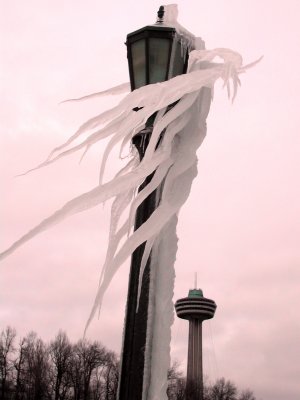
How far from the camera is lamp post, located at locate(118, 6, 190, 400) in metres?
2.61

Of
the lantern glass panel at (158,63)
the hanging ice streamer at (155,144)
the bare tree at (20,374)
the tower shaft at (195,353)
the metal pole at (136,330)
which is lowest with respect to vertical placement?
the metal pole at (136,330)

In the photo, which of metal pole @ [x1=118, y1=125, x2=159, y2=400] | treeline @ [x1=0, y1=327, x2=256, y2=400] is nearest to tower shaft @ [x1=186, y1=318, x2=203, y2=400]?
treeline @ [x1=0, y1=327, x2=256, y2=400]

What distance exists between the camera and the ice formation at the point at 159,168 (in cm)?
262

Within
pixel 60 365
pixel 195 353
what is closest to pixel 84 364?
pixel 60 365

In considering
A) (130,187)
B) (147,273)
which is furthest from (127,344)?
(130,187)

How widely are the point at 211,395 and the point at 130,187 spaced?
78.4 metres

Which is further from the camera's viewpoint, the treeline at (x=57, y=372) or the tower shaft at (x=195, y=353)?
the tower shaft at (x=195, y=353)

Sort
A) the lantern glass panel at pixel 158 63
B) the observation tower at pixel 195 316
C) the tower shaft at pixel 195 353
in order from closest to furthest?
the lantern glass panel at pixel 158 63 < the tower shaft at pixel 195 353 < the observation tower at pixel 195 316

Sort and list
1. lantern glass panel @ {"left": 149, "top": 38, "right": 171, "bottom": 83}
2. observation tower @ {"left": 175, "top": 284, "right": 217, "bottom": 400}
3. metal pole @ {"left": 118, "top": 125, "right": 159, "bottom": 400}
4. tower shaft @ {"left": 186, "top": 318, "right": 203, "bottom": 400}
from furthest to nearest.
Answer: observation tower @ {"left": 175, "top": 284, "right": 217, "bottom": 400}
tower shaft @ {"left": 186, "top": 318, "right": 203, "bottom": 400}
lantern glass panel @ {"left": 149, "top": 38, "right": 171, "bottom": 83}
metal pole @ {"left": 118, "top": 125, "right": 159, "bottom": 400}

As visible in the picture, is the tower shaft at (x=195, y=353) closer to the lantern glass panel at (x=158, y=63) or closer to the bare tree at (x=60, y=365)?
the bare tree at (x=60, y=365)

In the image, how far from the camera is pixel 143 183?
3.10m

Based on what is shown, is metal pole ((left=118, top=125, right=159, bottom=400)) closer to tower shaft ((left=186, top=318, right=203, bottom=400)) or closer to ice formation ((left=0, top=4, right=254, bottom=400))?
ice formation ((left=0, top=4, right=254, bottom=400))

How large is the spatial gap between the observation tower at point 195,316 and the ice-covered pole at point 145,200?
281ft

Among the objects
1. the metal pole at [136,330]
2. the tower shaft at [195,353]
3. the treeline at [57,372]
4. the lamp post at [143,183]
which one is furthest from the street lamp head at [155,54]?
the tower shaft at [195,353]
